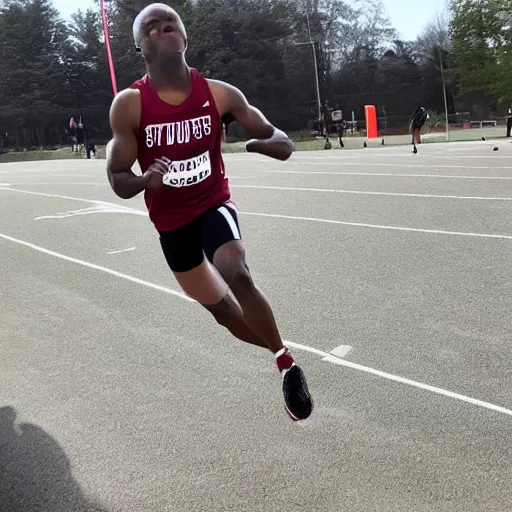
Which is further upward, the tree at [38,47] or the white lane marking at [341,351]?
the tree at [38,47]

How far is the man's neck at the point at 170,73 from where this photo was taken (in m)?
2.29

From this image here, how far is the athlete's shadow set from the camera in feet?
13.9

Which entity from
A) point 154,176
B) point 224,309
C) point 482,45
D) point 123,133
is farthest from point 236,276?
point 482,45

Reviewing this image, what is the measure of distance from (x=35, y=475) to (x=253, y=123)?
10.6ft

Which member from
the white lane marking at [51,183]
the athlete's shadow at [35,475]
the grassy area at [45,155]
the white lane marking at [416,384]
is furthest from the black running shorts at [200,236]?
the grassy area at [45,155]

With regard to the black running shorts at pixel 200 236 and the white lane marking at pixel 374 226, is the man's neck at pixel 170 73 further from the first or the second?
the white lane marking at pixel 374 226

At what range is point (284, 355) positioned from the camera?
2.84m

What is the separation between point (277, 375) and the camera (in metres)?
5.90

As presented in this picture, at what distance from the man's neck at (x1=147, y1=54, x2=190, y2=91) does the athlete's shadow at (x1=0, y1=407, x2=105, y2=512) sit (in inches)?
113

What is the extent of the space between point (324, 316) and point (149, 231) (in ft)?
20.0

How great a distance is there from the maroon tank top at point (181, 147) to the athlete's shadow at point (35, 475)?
242 cm

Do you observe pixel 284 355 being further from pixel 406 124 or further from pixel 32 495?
pixel 406 124

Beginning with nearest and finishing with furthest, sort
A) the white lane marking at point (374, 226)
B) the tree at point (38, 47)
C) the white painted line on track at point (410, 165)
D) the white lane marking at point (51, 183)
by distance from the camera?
the white lane marking at point (374, 226) < the tree at point (38, 47) < the white painted line on track at point (410, 165) < the white lane marking at point (51, 183)

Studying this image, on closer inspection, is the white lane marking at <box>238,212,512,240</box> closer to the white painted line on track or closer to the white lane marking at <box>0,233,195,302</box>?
the white lane marking at <box>0,233,195,302</box>
